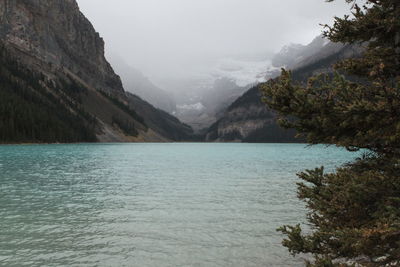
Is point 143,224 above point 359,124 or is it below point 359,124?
below

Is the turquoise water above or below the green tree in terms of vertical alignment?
below

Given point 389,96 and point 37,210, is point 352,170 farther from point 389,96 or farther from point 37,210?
point 37,210

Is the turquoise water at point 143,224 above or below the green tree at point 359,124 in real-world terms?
below

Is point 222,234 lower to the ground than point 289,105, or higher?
lower

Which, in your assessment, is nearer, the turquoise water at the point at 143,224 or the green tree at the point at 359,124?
the green tree at the point at 359,124

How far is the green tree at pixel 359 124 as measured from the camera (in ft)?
21.1

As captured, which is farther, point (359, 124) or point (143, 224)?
point (143, 224)

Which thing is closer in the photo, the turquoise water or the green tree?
the green tree

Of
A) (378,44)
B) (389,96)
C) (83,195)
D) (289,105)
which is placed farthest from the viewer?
(83,195)

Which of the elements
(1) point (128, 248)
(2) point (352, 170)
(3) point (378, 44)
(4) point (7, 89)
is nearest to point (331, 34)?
(3) point (378, 44)

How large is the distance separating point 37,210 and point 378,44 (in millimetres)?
24065

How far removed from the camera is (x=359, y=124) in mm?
6867

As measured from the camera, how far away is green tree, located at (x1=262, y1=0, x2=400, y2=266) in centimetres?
642

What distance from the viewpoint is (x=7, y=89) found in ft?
635
